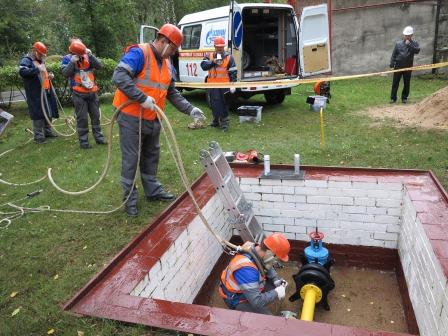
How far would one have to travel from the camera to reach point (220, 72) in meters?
7.52

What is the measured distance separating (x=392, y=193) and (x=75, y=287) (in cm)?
316

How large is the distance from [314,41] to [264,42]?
2.10m

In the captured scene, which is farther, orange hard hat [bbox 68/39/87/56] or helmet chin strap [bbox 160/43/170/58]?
orange hard hat [bbox 68/39/87/56]

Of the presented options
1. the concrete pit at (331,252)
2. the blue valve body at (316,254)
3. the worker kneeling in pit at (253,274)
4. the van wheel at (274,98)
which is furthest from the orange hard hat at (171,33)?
the van wheel at (274,98)

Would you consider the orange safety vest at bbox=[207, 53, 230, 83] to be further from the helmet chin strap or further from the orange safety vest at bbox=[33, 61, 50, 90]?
the helmet chin strap

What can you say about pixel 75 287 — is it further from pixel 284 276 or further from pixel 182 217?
pixel 284 276

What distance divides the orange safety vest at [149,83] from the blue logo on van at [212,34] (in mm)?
5102

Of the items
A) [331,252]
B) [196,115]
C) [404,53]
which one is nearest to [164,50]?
[196,115]

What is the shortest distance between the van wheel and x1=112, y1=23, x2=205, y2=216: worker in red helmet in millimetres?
6147

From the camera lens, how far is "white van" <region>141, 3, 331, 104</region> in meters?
8.59

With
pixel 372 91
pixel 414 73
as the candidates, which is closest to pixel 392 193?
pixel 372 91

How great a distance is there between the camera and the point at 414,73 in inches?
531

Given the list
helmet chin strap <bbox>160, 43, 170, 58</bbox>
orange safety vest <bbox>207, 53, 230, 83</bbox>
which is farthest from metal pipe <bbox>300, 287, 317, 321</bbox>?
orange safety vest <bbox>207, 53, 230, 83</bbox>

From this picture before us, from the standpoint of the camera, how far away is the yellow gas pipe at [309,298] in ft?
11.2
